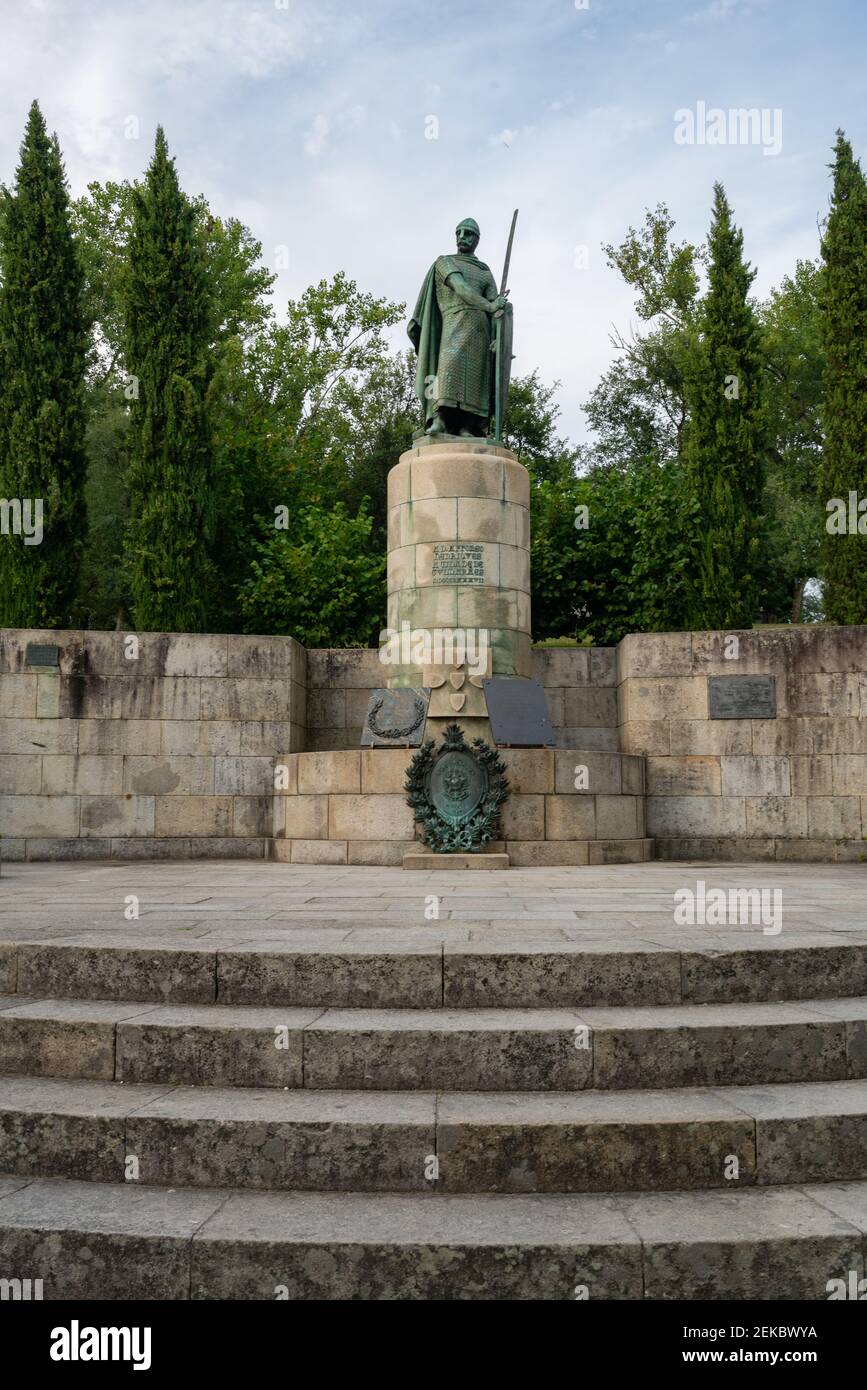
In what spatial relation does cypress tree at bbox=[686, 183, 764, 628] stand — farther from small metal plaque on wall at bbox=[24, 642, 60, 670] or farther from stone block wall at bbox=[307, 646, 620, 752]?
small metal plaque on wall at bbox=[24, 642, 60, 670]

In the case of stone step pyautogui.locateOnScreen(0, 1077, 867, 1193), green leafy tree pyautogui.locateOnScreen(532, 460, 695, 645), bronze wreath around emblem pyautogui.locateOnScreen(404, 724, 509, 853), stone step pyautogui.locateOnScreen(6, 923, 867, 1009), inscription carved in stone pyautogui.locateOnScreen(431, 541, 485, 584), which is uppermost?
green leafy tree pyautogui.locateOnScreen(532, 460, 695, 645)

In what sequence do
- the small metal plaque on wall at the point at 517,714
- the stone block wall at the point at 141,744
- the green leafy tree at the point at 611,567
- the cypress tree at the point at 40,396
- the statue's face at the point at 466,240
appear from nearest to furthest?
the small metal plaque on wall at the point at 517,714 → the stone block wall at the point at 141,744 → the statue's face at the point at 466,240 → the cypress tree at the point at 40,396 → the green leafy tree at the point at 611,567

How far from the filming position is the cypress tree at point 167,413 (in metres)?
20.7

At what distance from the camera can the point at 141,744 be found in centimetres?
1466

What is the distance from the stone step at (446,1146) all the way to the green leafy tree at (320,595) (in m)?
16.5

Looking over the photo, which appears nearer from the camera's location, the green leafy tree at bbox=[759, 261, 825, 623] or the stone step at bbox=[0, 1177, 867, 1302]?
the stone step at bbox=[0, 1177, 867, 1302]

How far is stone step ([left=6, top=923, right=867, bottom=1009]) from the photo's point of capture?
5.01 meters

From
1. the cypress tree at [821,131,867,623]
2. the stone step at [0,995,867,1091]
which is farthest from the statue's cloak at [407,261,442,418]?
the stone step at [0,995,867,1091]

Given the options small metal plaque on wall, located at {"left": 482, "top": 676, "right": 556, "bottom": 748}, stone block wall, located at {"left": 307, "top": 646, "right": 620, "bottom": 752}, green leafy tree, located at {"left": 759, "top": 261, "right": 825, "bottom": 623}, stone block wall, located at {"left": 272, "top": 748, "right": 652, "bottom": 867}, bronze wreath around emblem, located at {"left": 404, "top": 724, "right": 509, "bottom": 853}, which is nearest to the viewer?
bronze wreath around emblem, located at {"left": 404, "top": 724, "right": 509, "bottom": 853}

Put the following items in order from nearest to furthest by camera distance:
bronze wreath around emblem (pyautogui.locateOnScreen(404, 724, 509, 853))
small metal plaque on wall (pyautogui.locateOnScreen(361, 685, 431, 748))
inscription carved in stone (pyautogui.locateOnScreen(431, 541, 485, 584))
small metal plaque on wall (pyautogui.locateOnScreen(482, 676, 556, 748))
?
bronze wreath around emblem (pyautogui.locateOnScreen(404, 724, 509, 853))
small metal plaque on wall (pyautogui.locateOnScreen(482, 676, 556, 748))
small metal plaque on wall (pyautogui.locateOnScreen(361, 685, 431, 748))
inscription carved in stone (pyautogui.locateOnScreen(431, 541, 485, 584))

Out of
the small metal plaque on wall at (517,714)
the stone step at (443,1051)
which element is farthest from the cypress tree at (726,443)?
the stone step at (443,1051)

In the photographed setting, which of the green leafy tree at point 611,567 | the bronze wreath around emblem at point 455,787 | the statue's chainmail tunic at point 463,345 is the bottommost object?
the bronze wreath around emblem at point 455,787

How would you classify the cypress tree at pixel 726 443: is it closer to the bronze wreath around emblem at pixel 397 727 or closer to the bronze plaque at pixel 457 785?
the bronze wreath around emblem at pixel 397 727

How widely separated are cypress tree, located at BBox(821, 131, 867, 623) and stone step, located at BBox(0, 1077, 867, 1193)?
17.7m
